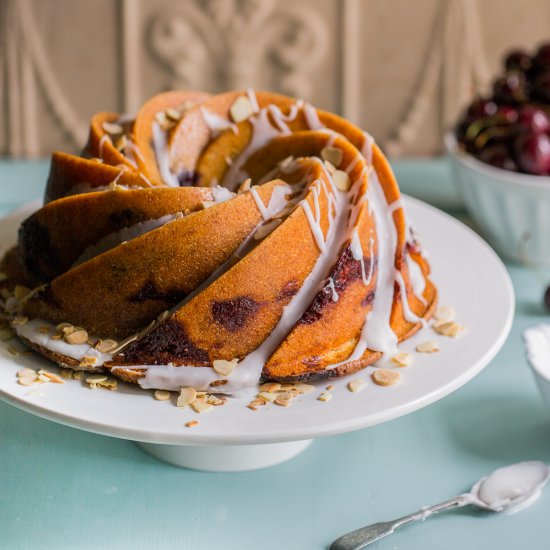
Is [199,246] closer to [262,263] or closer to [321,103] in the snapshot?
[262,263]

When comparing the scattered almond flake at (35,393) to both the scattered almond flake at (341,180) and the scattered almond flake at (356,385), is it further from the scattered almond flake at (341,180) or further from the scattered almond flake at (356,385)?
the scattered almond flake at (341,180)

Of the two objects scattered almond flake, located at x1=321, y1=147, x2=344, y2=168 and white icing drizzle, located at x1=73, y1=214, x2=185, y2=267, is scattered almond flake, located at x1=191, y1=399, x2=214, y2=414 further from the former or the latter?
scattered almond flake, located at x1=321, y1=147, x2=344, y2=168

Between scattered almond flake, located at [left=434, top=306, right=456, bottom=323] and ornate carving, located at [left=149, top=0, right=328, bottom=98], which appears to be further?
ornate carving, located at [left=149, top=0, right=328, bottom=98]

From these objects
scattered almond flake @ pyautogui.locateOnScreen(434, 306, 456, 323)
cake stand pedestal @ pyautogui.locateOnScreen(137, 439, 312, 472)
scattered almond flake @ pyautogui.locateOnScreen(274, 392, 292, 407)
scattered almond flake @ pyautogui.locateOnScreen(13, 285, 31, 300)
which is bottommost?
cake stand pedestal @ pyautogui.locateOnScreen(137, 439, 312, 472)

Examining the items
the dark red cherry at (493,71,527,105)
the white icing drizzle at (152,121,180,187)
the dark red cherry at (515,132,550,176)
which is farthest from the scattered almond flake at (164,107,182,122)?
the dark red cherry at (493,71,527,105)

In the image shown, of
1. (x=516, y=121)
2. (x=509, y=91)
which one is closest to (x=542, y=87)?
(x=509, y=91)

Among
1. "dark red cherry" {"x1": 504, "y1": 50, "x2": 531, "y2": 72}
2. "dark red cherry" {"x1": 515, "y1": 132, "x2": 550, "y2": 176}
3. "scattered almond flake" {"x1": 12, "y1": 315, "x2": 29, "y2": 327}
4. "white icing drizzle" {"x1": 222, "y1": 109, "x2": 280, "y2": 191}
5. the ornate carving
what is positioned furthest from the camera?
the ornate carving

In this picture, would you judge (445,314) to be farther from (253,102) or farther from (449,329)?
(253,102)

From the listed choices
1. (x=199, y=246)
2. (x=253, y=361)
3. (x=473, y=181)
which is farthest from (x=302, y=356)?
(x=473, y=181)
